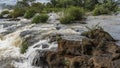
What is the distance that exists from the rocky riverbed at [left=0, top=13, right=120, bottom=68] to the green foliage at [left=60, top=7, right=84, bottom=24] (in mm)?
1073

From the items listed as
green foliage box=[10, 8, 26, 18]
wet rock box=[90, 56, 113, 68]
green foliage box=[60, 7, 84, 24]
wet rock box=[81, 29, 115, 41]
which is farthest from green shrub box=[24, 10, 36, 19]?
wet rock box=[90, 56, 113, 68]

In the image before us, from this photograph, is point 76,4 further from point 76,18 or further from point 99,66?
point 99,66

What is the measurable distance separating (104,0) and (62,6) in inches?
170

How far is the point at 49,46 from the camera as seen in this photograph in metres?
17.1

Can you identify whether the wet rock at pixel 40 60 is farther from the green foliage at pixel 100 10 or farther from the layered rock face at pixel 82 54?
the green foliage at pixel 100 10

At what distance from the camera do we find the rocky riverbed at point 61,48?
44.0 ft

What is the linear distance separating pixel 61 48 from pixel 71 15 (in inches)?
444

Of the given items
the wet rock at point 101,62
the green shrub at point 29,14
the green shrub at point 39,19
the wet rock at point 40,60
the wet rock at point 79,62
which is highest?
the wet rock at point 101,62

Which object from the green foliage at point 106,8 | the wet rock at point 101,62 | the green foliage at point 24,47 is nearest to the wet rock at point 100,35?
the wet rock at point 101,62

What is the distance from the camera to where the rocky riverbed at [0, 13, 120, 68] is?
13422 mm

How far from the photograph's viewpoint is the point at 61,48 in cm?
1464

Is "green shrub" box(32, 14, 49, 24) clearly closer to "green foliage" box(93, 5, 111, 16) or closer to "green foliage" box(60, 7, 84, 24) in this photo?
"green foliage" box(60, 7, 84, 24)

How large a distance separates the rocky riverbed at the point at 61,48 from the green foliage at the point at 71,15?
107cm

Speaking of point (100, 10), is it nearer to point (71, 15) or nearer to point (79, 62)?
point (71, 15)
